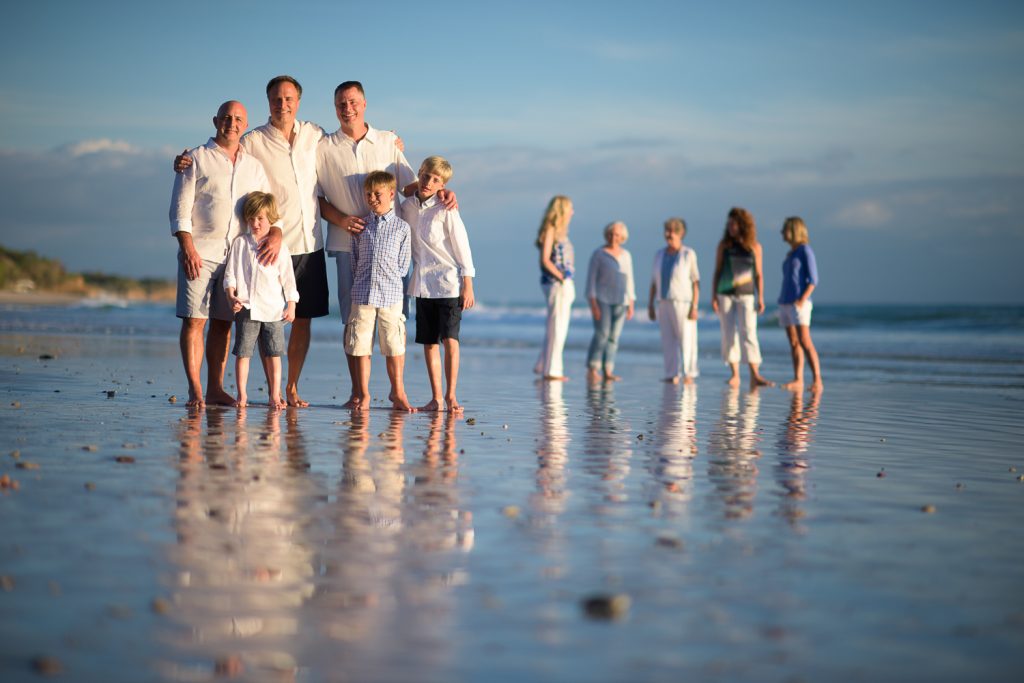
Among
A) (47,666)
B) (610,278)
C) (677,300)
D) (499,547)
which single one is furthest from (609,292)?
(47,666)

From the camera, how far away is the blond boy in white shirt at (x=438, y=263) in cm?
815

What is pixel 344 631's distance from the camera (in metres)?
2.80

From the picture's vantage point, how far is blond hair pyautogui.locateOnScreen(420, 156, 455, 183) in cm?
808

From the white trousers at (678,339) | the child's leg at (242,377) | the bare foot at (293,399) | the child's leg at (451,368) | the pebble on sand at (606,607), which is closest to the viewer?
the pebble on sand at (606,607)

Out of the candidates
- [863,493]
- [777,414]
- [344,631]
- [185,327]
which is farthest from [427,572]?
[777,414]

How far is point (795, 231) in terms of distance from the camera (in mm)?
13453

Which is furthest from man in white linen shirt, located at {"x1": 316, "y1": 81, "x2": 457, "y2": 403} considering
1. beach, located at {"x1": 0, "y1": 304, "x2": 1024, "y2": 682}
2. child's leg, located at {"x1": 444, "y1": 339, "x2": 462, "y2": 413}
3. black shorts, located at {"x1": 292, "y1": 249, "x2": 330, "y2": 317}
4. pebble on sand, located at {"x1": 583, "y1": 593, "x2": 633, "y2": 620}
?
pebble on sand, located at {"x1": 583, "y1": 593, "x2": 633, "y2": 620}

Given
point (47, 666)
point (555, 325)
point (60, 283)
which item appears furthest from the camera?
point (60, 283)

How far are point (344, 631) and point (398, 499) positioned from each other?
1.81m

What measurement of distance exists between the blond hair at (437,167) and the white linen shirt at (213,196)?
117cm

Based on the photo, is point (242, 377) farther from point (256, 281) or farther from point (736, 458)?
point (736, 458)

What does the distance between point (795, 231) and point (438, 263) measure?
656 centimetres

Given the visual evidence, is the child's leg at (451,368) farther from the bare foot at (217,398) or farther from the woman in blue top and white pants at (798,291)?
the woman in blue top and white pants at (798,291)

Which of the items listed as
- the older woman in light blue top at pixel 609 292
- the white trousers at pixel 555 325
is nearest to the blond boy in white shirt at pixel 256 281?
the white trousers at pixel 555 325
